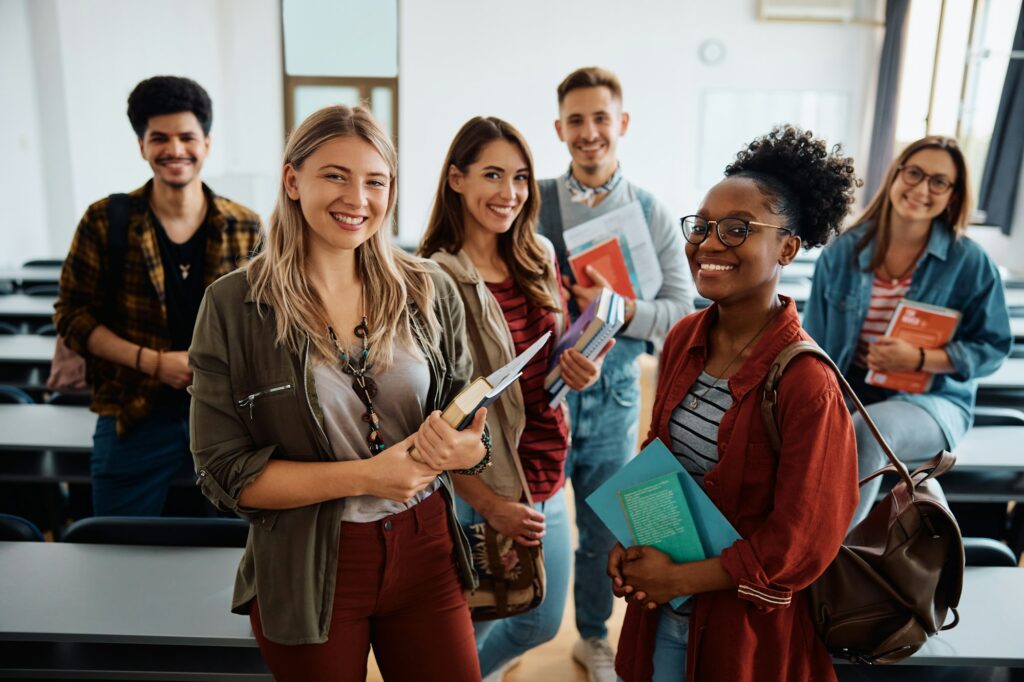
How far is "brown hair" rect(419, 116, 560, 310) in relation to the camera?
1.88 metres

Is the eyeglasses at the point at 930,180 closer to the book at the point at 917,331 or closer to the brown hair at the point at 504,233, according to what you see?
the book at the point at 917,331

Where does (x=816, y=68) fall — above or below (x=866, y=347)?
above

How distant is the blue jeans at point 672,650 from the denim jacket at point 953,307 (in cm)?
135

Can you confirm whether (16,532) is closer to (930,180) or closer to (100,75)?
(930,180)

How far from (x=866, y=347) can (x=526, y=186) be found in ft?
4.38

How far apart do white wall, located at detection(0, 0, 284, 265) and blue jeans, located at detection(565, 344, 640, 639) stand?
595 cm

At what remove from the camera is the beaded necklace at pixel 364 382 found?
135cm

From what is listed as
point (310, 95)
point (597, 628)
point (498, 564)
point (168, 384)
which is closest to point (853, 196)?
point (498, 564)

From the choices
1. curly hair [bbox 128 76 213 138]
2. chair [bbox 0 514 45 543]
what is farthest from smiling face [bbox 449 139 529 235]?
chair [bbox 0 514 45 543]

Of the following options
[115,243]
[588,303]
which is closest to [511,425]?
[588,303]

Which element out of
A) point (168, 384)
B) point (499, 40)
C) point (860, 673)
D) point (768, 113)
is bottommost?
point (860, 673)

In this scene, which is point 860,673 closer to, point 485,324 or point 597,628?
point 597,628

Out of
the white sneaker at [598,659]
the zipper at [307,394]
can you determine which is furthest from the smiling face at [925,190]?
the zipper at [307,394]

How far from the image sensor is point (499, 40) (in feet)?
29.7
